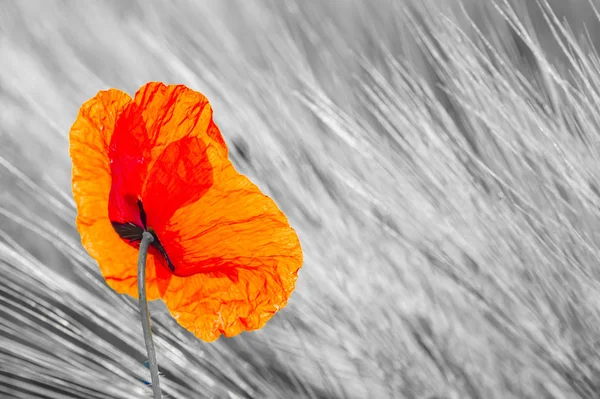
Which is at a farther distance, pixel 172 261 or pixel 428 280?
pixel 428 280

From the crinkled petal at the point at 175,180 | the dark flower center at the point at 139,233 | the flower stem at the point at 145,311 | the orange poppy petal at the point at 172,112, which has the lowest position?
the flower stem at the point at 145,311

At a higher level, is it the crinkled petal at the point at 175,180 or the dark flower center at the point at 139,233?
the crinkled petal at the point at 175,180

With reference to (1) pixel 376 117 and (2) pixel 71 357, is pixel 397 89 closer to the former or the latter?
(1) pixel 376 117

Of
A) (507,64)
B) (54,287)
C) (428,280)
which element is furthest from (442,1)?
(54,287)

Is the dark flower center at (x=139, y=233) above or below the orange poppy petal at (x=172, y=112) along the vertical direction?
below
